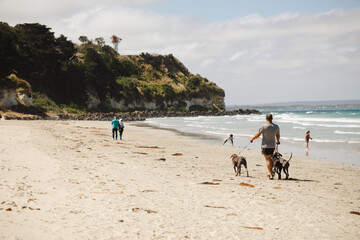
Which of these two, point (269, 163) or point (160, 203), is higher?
point (269, 163)

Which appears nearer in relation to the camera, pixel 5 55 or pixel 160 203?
pixel 160 203

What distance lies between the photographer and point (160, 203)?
5742mm

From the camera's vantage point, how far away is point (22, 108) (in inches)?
1543

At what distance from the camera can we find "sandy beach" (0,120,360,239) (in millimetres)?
4320

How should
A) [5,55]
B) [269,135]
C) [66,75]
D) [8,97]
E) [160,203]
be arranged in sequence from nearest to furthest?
1. [160,203]
2. [269,135]
3. [8,97]
4. [5,55]
5. [66,75]

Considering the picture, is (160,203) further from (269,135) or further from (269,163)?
(269,163)

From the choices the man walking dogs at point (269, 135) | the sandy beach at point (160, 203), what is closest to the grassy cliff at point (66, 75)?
the sandy beach at point (160, 203)

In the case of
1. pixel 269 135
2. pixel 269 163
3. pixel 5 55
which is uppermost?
pixel 5 55

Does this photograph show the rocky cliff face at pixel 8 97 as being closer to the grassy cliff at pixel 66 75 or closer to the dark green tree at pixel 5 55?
the grassy cliff at pixel 66 75

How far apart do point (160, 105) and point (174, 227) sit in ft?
270

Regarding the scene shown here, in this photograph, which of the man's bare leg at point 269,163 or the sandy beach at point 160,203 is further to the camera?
the man's bare leg at point 269,163

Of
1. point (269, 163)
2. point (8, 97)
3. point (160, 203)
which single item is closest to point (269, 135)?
point (269, 163)

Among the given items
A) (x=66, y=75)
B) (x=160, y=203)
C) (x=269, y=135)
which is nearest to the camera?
(x=160, y=203)

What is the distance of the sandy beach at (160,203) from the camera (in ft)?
14.2
